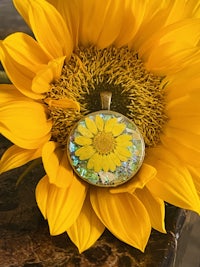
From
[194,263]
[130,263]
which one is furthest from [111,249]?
[194,263]

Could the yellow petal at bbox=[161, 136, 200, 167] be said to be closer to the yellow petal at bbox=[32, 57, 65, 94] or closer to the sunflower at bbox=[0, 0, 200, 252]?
the sunflower at bbox=[0, 0, 200, 252]

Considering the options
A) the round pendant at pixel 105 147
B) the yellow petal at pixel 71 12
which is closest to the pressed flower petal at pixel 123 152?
the round pendant at pixel 105 147

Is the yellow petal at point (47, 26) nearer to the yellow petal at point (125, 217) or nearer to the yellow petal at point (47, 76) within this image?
the yellow petal at point (47, 76)

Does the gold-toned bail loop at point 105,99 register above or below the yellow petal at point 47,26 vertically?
below

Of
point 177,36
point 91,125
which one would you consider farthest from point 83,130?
point 177,36

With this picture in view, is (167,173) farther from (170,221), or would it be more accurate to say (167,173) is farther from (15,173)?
(15,173)

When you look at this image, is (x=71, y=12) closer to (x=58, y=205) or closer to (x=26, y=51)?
(x=26, y=51)
